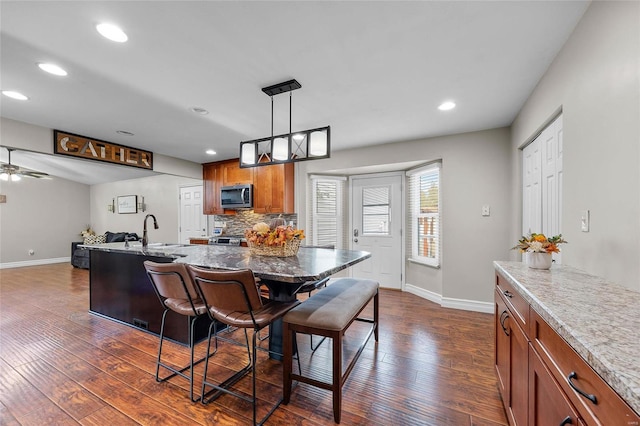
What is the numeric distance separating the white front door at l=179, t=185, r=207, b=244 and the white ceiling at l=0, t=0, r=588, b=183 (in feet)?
10.4

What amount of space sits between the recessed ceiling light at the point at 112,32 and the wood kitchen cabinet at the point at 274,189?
116 inches

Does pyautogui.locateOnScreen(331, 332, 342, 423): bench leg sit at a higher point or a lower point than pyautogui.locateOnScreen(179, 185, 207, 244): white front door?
lower

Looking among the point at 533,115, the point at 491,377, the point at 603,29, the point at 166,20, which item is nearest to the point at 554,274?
the point at 491,377

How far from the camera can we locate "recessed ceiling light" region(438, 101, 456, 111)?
107 inches

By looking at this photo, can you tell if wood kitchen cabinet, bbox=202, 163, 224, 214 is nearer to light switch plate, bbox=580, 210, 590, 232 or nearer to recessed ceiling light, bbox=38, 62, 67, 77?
recessed ceiling light, bbox=38, 62, 67, 77

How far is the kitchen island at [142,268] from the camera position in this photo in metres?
2.15

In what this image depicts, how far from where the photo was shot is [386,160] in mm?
4184

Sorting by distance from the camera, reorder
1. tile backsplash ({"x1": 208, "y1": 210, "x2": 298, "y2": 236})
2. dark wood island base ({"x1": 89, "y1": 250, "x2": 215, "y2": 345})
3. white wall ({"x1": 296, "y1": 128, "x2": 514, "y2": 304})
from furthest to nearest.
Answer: tile backsplash ({"x1": 208, "y1": 210, "x2": 298, "y2": 236}) → white wall ({"x1": 296, "y1": 128, "x2": 514, "y2": 304}) → dark wood island base ({"x1": 89, "y1": 250, "x2": 215, "y2": 345})

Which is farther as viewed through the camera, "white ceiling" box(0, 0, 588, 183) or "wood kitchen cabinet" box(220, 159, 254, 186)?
"wood kitchen cabinet" box(220, 159, 254, 186)

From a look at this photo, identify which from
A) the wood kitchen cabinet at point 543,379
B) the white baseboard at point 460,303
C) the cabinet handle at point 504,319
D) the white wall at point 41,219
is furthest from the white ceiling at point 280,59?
the white wall at point 41,219

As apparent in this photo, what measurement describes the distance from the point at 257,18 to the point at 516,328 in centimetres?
222

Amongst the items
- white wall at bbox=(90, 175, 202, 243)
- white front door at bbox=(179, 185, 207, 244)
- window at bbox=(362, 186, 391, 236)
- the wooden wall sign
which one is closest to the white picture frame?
white wall at bbox=(90, 175, 202, 243)

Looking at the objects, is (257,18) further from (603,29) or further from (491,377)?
(491,377)

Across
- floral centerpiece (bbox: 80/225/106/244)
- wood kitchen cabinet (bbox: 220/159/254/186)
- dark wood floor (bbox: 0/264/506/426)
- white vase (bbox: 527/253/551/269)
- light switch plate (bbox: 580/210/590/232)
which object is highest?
wood kitchen cabinet (bbox: 220/159/254/186)
